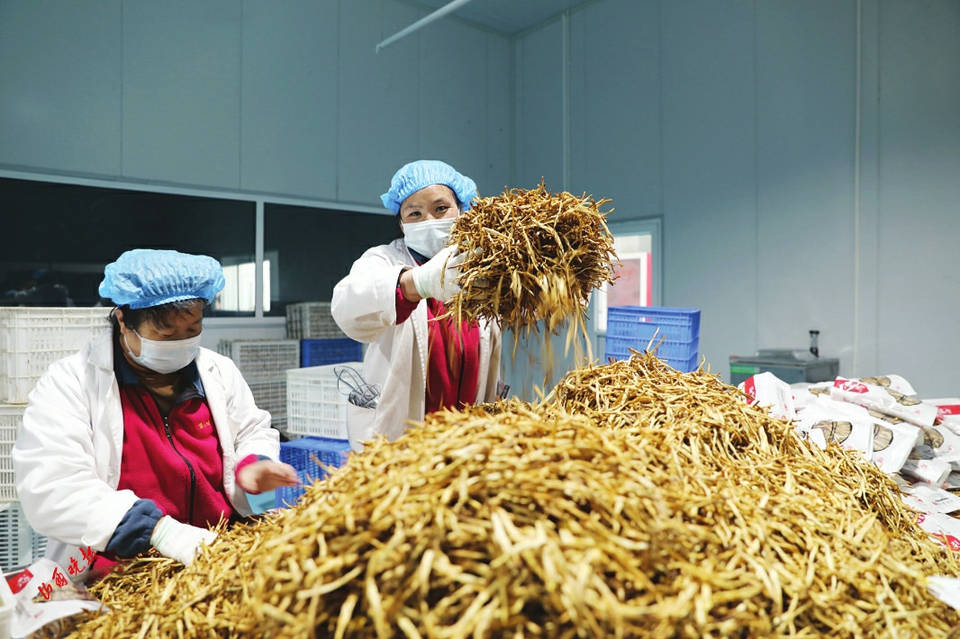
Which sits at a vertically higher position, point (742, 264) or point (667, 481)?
point (742, 264)

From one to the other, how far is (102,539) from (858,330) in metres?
4.20

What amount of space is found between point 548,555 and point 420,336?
4.09ft

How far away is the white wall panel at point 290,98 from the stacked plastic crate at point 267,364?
4.14 feet

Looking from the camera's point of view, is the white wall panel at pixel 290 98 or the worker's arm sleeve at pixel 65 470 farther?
the white wall panel at pixel 290 98

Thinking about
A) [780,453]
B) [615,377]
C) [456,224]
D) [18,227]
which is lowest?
[780,453]

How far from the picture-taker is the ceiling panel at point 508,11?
5.57 meters

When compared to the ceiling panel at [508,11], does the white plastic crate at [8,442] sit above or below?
below

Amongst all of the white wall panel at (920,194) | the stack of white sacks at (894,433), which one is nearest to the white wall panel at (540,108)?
the white wall panel at (920,194)

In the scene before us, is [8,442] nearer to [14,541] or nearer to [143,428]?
[14,541]

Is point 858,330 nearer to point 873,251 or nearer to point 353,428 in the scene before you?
point 873,251

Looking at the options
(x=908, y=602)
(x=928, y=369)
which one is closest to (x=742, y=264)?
(x=928, y=369)

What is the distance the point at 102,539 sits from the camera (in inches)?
44.5

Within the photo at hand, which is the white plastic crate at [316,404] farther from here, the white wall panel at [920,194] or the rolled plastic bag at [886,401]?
the white wall panel at [920,194]

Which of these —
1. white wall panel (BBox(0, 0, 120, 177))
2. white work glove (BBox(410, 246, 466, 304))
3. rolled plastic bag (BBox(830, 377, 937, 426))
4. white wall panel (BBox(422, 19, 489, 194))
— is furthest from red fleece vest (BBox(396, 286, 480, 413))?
white wall panel (BBox(422, 19, 489, 194))
